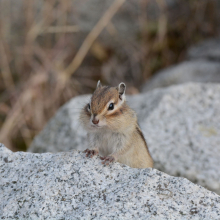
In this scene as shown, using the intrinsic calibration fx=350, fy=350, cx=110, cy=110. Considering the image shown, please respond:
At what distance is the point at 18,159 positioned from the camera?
2.61 meters

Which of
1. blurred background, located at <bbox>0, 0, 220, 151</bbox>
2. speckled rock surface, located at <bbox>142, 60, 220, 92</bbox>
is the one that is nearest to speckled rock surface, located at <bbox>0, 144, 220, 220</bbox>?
blurred background, located at <bbox>0, 0, 220, 151</bbox>

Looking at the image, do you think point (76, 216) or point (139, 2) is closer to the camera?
point (76, 216)

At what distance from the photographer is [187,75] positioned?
6.11 meters

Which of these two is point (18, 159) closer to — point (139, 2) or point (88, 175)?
point (88, 175)

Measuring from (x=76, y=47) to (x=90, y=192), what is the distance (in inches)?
198

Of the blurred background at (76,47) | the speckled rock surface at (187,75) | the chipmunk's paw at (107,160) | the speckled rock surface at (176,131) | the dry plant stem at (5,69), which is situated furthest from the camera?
the dry plant stem at (5,69)

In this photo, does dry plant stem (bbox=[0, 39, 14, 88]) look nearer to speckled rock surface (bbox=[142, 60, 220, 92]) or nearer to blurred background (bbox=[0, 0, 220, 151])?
blurred background (bbox=[0, 0, 220, 151])

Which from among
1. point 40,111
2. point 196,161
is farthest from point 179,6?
point 196,161

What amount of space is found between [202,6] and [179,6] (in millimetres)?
544

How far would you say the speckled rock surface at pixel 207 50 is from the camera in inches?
265

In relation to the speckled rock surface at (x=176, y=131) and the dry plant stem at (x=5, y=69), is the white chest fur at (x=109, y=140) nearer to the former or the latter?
the speckled rock surface at (x=176, y=131)

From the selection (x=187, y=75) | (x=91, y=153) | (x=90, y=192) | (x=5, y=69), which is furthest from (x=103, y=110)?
(x=5, y=69)

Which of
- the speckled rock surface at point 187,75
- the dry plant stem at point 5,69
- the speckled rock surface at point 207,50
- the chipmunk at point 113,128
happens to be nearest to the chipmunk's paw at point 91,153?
the chipmunk at point 113,128

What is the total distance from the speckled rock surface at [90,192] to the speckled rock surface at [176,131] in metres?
1.14
